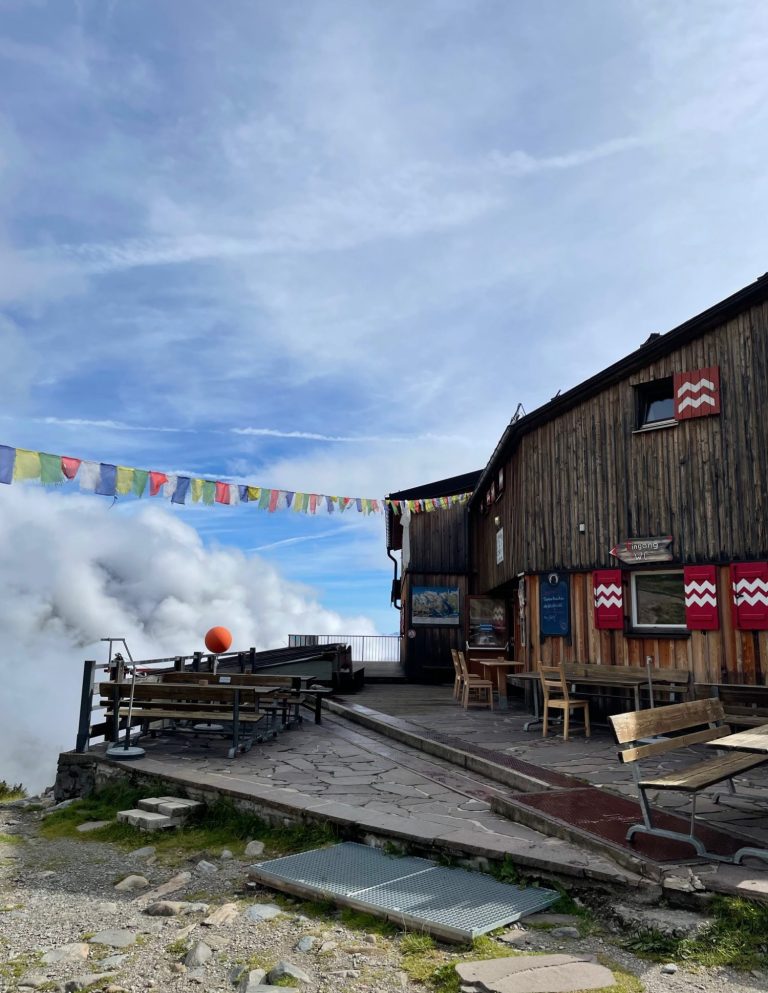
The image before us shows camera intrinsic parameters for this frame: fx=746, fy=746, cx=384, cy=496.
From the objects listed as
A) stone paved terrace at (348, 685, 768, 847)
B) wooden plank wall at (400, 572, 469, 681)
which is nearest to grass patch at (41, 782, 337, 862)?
stone paved terrace at (348, 685, 768, 847)

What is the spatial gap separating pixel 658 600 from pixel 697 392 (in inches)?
124

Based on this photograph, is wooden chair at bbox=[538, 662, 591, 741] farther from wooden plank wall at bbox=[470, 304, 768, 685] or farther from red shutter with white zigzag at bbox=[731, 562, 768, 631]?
red shutter with white zigzag at bbox=[731, 562, 768, 631]

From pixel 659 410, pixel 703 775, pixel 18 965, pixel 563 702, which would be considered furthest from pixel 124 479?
pixel 703 775

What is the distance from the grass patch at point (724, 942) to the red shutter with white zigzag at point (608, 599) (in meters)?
7.68

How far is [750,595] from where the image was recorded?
10.1 m

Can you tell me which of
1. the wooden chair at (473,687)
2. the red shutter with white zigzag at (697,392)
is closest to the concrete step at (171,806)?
the wooden chair at (473,687)

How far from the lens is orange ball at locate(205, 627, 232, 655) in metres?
13.3

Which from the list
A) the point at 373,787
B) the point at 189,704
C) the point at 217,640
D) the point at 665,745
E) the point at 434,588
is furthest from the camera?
the point at 434,588

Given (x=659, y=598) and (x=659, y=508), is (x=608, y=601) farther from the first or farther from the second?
(x=659, y=508)

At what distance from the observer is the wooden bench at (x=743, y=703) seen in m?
7.25

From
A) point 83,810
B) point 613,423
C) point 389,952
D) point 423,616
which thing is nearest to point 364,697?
point 423,616

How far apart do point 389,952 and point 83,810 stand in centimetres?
488

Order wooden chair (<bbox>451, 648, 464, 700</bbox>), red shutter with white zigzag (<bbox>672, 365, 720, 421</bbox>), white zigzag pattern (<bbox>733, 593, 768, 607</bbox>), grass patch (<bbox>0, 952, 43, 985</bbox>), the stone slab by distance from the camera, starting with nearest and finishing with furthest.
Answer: the stone slab → grass patch (<bbox>0, 952, 43, 985</bbox>) → white zigzag pattern (<bbox>733, 593, 768, 607</bbox>) → red shutter with white zigzag (<bbox>672, 365, 720, 421</bbox>) → wooden chair (<bbox>451, 648, 464, 700</bbox>)

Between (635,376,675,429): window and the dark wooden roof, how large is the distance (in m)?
0.35
